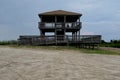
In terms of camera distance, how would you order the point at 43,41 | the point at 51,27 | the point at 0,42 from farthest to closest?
the point at 0,42 < the point at 51,27 < the point at 43,41

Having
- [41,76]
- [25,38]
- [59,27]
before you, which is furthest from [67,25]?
[41,76]

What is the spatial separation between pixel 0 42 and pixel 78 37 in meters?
13.9

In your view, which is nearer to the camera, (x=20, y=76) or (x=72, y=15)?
(x=20, y=76)

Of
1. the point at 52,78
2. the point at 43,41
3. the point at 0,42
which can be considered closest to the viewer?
the point at 52,78

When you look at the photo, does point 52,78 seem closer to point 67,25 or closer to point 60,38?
point 60,38

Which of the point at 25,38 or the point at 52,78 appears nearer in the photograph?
the point at 52,78

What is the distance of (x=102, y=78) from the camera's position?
10688 mm

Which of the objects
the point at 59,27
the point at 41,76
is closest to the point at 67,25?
the point at 59,27

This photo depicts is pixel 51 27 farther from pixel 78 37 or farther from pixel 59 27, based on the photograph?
pixel 78 37

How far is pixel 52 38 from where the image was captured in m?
38.3

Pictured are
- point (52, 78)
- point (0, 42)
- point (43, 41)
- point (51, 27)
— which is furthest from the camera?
point (0, 42)

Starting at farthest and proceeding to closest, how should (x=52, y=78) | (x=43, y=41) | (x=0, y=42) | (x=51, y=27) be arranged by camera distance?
(x=0, y=42)
(x=51, y=27)
(x=43, y=41)
(x=52, y=78)

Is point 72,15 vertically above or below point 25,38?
above

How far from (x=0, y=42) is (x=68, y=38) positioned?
1308cm
